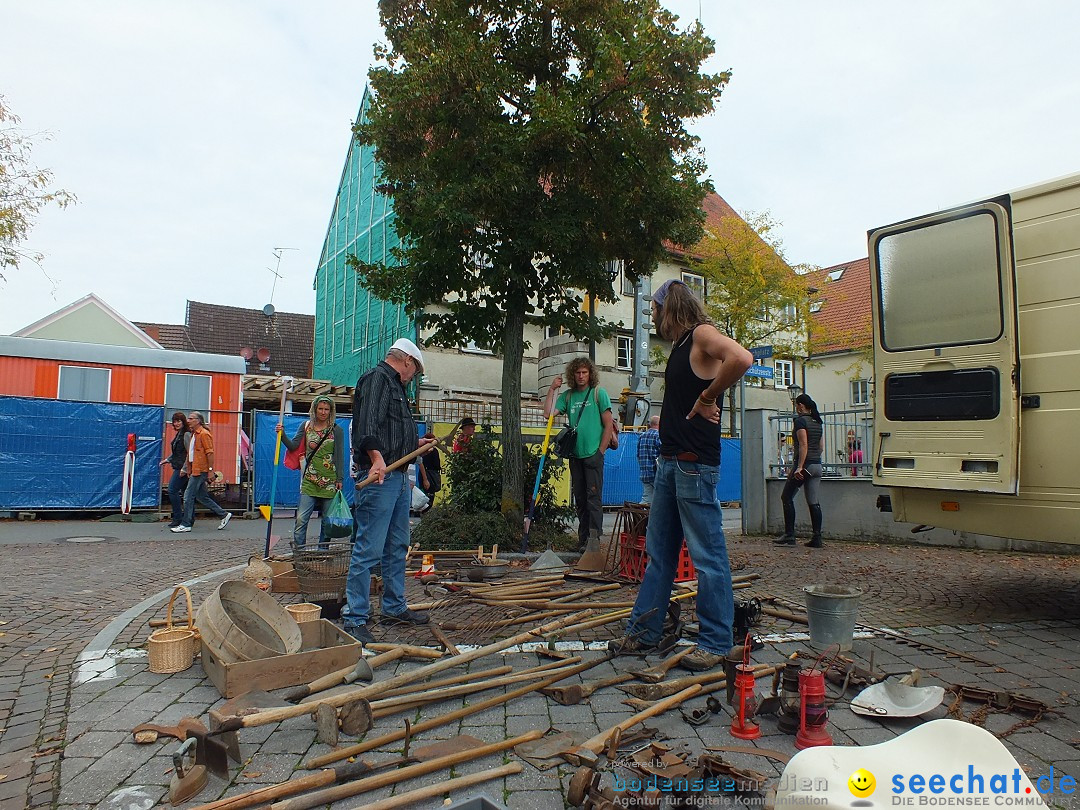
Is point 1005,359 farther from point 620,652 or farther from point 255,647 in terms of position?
point 255,647

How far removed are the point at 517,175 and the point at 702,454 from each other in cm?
515

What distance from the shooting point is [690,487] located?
13.5 feet

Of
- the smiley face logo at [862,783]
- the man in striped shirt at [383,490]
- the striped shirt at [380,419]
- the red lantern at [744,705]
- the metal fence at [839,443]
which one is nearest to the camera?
the smiley face logo at [862,783]

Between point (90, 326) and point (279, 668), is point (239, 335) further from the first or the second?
point (279, 668)

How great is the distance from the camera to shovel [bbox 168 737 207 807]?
8.19 ft

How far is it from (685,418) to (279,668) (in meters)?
2.59

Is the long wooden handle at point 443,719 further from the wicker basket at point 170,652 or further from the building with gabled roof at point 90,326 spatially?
the building with gabled roof at point 90,326

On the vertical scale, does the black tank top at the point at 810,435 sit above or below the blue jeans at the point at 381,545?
above

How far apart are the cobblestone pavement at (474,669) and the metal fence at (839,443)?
300cm

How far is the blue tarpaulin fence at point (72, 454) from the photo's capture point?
12.6 metres

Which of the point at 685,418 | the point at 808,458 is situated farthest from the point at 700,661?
the point at 808,458

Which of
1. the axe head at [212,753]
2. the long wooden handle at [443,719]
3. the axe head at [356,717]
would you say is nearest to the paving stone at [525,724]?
the long wooden handle at [443,719]

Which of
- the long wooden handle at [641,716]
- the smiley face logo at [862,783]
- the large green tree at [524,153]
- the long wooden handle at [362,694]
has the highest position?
the large green tree at [524,153]

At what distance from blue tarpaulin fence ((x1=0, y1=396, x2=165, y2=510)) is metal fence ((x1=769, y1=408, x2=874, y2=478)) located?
1131 cm
